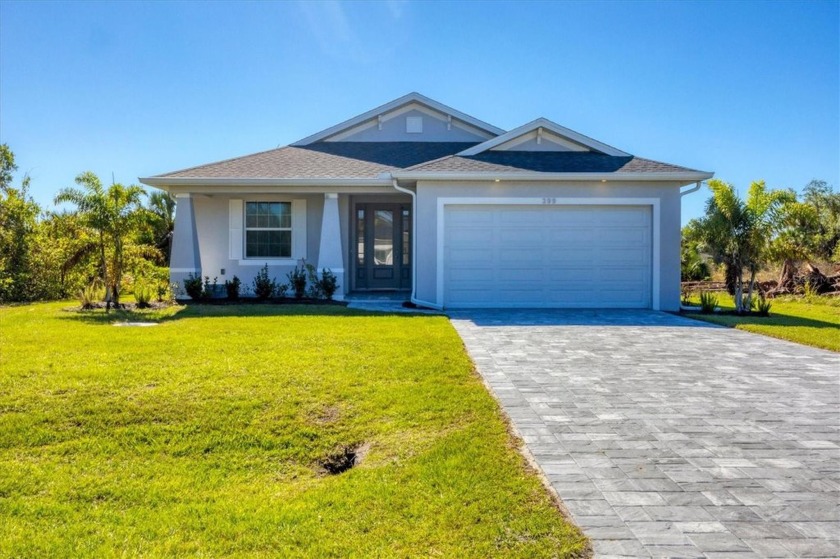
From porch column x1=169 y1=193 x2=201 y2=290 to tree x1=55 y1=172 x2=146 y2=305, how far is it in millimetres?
1516

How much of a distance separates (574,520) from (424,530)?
0.80 metres

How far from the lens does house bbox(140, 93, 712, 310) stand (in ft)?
41.2

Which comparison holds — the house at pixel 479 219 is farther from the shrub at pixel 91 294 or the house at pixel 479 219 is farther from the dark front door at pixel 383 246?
the shrub at pixel 91 294

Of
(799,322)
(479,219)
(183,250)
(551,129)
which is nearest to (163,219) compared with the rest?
(183,250)

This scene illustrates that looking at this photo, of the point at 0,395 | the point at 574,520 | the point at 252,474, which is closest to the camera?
the point at 574,520

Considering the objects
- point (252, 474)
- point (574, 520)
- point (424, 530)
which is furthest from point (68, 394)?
point (574, 520)

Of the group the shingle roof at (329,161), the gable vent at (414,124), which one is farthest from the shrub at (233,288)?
the gable vent at (414,124)

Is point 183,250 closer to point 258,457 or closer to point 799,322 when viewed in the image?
point 258,457

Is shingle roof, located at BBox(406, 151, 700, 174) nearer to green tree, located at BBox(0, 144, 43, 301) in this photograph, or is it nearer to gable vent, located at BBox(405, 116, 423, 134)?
gable vent, located at BBox(405, 116, 423, 134)

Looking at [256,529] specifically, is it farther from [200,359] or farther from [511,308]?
[511,308]

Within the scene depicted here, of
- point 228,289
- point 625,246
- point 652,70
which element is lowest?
point 228,289

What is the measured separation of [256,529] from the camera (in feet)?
9.36

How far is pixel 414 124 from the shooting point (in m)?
17.3

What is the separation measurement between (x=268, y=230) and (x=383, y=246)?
11.2 feet
